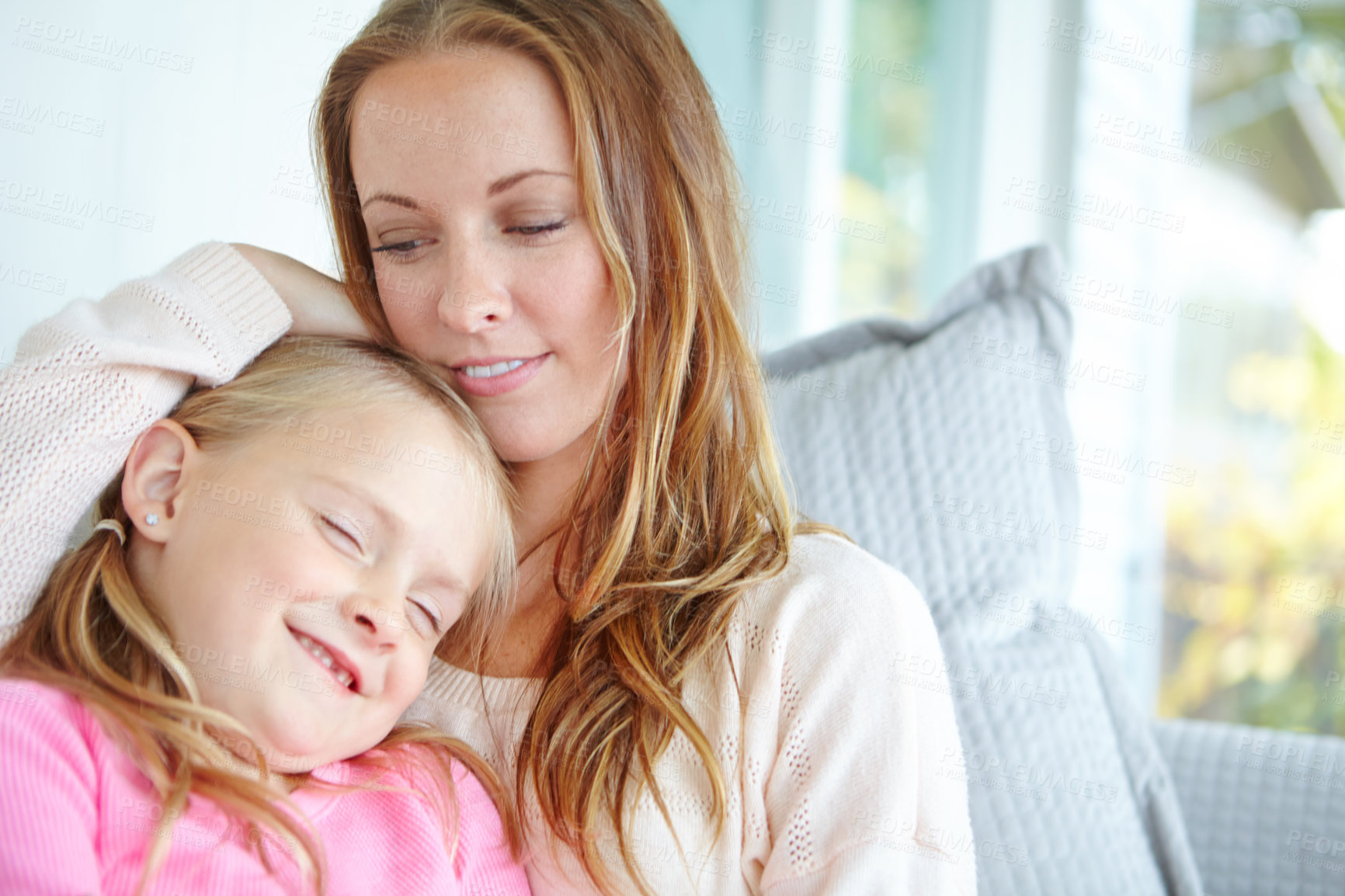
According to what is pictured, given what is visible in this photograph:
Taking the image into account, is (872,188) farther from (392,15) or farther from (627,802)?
(627,802)

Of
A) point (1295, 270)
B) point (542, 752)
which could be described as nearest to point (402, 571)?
point (542, 752)


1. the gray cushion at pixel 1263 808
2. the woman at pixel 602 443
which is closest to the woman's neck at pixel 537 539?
the woman at pixel 602 443

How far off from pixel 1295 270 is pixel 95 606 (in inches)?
85.0

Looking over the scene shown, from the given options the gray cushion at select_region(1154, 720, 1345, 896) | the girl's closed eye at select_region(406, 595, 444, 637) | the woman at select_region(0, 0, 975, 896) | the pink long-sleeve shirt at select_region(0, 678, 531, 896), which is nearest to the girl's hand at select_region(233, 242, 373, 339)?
the woman at select_region(0, 0, 975, 896)

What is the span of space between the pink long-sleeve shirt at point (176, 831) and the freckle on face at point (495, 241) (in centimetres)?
37

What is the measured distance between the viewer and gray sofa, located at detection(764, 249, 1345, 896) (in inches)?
48.1

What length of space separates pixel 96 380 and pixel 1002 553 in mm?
1013

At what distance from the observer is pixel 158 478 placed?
3.09 feet

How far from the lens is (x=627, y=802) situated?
3.18ft

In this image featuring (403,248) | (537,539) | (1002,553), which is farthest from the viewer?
(1002,553)

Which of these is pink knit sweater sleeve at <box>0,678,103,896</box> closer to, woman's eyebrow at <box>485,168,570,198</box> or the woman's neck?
the woman's neck

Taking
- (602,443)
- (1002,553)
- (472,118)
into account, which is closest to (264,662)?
(602,443)

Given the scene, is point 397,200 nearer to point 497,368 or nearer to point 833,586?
point 497,368

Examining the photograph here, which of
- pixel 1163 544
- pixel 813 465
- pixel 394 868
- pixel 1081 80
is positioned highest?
pixel 1081 80
